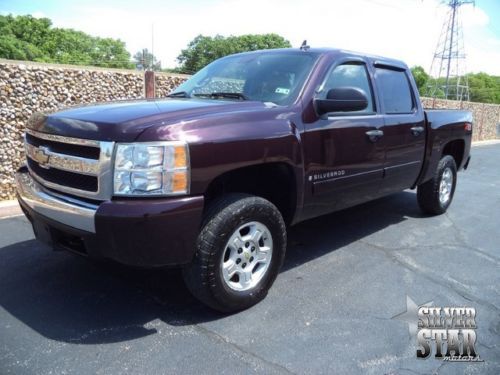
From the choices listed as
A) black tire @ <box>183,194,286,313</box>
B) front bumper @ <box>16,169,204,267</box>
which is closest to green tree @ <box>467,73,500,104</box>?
black tire @ <box>183,194,286,313</box>

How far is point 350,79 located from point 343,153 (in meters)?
0.80

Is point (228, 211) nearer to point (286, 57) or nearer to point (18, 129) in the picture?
point (286, 57)

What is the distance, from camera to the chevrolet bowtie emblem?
3.07m

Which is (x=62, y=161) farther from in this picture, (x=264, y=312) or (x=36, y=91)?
(x=36, y=91)

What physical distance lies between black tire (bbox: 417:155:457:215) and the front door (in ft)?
5.40

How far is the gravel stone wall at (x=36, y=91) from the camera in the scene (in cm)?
602

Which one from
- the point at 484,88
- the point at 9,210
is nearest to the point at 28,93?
the point at 9,210

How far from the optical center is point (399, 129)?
15.2 ft

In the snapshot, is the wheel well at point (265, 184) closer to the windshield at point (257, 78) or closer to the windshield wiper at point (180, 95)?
the windshield at point (257, 78)

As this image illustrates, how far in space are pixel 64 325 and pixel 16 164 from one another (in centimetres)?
404

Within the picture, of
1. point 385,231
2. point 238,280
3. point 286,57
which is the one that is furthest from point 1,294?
point 385,231

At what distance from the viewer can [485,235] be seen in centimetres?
539

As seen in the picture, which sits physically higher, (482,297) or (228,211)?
(228,211)

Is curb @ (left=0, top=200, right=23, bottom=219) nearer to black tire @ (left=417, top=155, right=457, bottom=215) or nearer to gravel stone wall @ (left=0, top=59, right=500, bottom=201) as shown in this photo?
gravel stone wall @ (left=0, top=59, right=500, bottom=201)
